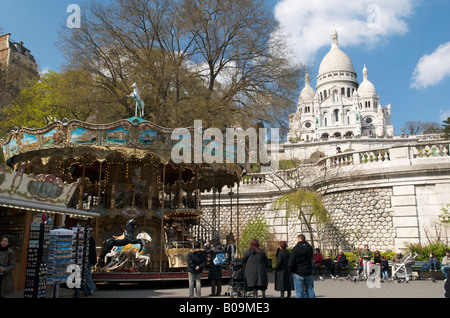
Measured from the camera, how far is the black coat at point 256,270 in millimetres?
9305

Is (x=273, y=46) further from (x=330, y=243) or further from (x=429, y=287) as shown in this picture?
(x=429, y=287)

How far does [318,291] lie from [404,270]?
183 inches

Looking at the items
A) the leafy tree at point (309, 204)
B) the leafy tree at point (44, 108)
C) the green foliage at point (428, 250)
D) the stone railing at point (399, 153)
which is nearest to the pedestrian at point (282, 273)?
the green foliage at point (428, 250)

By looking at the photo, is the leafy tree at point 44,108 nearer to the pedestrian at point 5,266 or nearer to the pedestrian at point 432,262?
the pedestrian at point 5,266

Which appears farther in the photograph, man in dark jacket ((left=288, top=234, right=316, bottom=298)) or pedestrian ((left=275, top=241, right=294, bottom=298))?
pedestrian ((left=275, top=241, right=294, bottom=298))

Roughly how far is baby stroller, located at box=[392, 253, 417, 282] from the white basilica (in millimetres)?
94298

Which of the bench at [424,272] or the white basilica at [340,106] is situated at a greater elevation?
the white basilica at [340,106]

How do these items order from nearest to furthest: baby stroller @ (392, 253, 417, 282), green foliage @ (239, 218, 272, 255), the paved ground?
the paved ground → baby stroller @ (392, 253, 417, 282) → green foliage @ (239, 218, 272, 255)

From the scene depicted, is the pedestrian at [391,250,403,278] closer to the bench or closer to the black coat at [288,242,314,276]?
the bench

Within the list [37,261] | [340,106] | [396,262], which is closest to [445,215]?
[396,262]

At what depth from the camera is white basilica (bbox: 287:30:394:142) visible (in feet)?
364

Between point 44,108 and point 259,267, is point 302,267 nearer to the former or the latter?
point 259,267

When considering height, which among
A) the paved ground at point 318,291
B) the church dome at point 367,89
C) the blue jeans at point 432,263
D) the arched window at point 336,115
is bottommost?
the paved ground at point 318,291

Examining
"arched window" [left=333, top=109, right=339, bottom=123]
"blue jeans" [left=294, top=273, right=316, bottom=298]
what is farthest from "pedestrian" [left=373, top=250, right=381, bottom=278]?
"arched window" [left=333, top=109, right=339, bottom=123]
